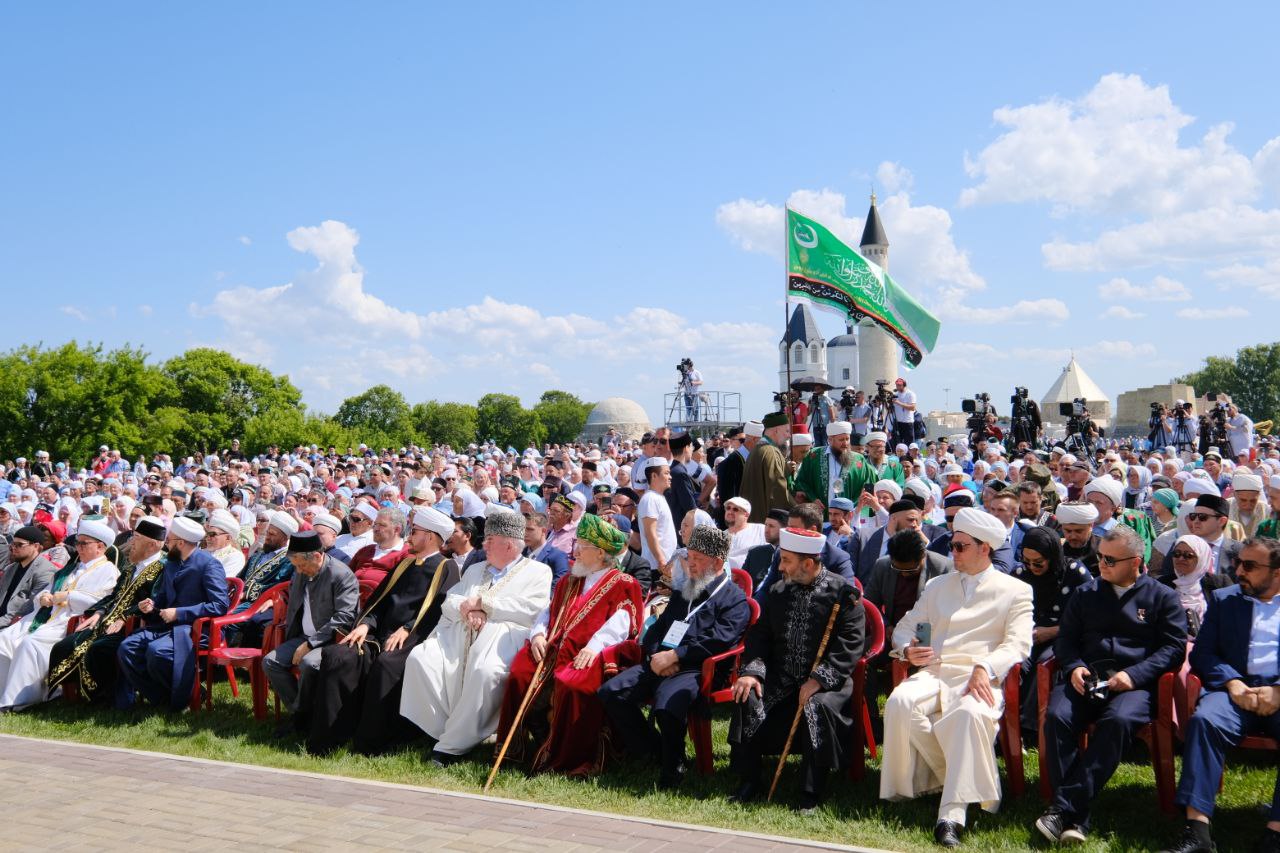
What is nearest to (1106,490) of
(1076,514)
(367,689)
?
(1076,514)

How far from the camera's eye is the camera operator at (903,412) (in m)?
16.2

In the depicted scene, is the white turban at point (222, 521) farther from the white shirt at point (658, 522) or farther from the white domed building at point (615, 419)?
the white domed building at point (615, 419)

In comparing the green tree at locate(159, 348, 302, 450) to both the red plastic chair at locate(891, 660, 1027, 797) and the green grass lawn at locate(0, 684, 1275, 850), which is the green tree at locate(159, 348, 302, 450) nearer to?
the green grass lawn at locate(0, 684, 1275, 850)

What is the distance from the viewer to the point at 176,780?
546 cm

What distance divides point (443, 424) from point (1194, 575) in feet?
321

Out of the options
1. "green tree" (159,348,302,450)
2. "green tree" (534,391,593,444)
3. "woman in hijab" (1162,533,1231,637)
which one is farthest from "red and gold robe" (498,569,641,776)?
"green tree" (534,391,593,444)

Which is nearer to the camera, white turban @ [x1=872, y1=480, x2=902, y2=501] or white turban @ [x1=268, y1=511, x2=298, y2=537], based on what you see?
white turban @ [x1=872, y1=480, x2=902, y2=501]

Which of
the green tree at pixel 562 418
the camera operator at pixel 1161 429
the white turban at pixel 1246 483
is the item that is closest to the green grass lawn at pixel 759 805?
the white turban at pixel 1246 483

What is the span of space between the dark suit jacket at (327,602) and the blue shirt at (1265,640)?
16.4 ft

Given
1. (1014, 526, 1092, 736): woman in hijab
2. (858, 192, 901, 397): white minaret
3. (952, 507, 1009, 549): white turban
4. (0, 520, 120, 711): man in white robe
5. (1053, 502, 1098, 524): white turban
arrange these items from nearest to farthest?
(952, 507, 1009, 549): white turban, (1014, 526, 1092, 736): woman in hijab, (1053, 502, 1098, 524): white turban, (0, 520, 120, 711): man in white robe, (858, 192, 901, 397): white minaret

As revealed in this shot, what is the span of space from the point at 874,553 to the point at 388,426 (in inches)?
3579

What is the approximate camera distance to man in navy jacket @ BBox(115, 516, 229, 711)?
7.05 meters

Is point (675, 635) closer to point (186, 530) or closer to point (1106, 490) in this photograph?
point (1106, 490)

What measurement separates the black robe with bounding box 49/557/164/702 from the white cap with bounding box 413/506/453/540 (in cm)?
221
